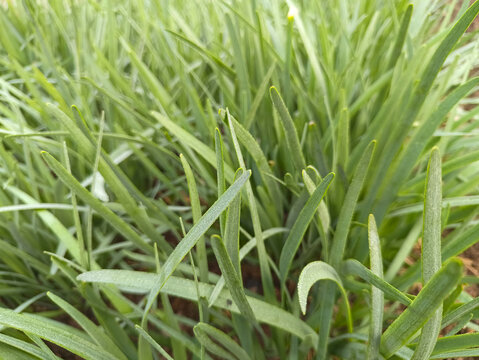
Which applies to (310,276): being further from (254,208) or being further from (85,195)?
(85,195)

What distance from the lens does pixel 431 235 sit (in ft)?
1.11

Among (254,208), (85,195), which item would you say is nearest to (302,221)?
(254,208)

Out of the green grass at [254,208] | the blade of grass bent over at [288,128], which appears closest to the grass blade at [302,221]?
the green grass at [254,208]

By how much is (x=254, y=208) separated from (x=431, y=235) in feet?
0.59

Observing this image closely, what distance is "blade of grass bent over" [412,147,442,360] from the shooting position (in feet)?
1.10

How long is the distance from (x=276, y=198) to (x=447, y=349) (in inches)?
11.2

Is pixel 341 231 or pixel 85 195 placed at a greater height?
pixel 85 195

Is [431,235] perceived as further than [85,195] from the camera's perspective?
No

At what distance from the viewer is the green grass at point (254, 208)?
0.40 metres

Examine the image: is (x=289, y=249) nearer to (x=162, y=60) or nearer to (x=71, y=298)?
(x=71, y=298)

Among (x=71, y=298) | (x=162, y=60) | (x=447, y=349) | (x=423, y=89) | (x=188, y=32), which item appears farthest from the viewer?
(x=162, y=60)

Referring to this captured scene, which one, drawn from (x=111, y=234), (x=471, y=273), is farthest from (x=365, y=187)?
(x=111, y=234)

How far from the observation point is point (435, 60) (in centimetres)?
47

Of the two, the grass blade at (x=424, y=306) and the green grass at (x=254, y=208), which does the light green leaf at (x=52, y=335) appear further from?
the grass blade at (x=424, y=306)
